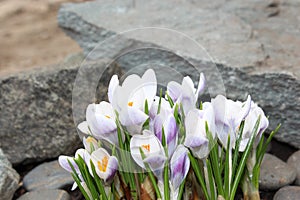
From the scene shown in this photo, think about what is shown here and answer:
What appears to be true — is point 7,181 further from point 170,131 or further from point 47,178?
point 170,131

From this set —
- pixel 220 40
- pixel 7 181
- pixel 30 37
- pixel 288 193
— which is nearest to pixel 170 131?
pixel 288 193

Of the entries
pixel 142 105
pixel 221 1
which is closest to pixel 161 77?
pixel 142 105

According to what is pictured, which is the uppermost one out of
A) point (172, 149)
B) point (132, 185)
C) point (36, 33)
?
point (172, 149)

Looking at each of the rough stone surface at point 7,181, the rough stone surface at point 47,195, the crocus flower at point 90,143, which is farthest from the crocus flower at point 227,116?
the rough stone surface at point 7,181

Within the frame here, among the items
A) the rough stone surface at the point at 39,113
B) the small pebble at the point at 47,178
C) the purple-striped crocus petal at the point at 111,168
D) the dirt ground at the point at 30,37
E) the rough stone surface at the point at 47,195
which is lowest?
the dirt ground at the point at 30,37

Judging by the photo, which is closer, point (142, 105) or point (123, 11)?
point (142, 105)

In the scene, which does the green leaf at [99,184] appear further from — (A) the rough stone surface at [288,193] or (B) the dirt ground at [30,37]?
(B) the dirt ground at [30,37]

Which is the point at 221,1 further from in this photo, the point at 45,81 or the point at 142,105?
the point at 142,105
